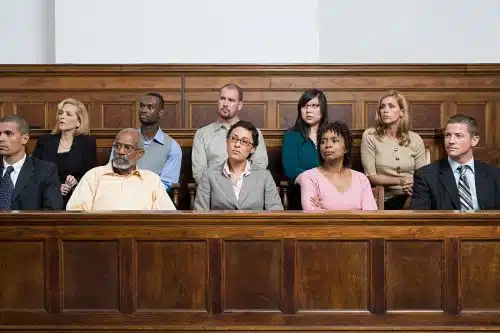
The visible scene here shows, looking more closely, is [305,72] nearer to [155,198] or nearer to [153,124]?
[153,124]

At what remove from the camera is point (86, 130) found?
19.8 feet

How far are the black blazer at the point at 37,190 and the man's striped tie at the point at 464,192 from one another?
84.5 inches

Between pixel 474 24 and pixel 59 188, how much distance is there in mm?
4434

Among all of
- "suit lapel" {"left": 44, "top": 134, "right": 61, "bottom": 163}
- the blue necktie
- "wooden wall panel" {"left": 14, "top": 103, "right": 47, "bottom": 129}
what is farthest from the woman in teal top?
"wooden wall panel" {"left": 14, "top": 103, "right": 47, "bottom": 129}

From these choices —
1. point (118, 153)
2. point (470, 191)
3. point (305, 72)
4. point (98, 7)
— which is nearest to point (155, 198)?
point (118, 153)

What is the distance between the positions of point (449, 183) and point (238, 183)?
1.13 m

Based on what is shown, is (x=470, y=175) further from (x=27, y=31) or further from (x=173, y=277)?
(x=27, y=31)

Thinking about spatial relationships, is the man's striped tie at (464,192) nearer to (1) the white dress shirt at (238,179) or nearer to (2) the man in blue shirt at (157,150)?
(1) the white dress shirt at (238,179)

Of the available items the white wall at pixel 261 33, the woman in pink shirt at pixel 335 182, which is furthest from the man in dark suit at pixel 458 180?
the white wall at pixel 261 33

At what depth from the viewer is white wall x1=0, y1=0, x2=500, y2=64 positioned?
8.04m

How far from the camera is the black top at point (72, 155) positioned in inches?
232

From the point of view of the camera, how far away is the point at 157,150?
599cm

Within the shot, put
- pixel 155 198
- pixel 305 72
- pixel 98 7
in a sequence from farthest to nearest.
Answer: pixel 98 7, pixel 305 72, pixel 155 198

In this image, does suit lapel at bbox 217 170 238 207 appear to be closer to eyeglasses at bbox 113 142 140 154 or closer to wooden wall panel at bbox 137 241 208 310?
eyeglasses at bbox 113 142 140 154
